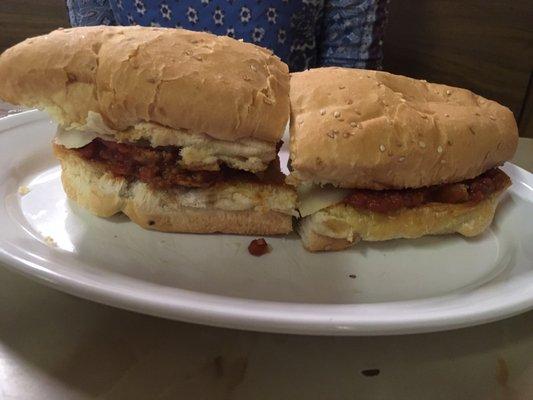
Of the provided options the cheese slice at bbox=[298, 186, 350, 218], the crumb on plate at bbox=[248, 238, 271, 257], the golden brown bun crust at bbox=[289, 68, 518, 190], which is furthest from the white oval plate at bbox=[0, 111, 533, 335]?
the golden brown bun crust at bbox=[289, 68, 518, 190]

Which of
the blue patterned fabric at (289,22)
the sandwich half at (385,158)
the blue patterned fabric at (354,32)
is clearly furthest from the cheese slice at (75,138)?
the blue patterned fabric at (354,32)

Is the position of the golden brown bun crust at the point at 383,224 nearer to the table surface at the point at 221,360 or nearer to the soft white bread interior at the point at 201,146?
the soft white bread interior at the point at 201,146

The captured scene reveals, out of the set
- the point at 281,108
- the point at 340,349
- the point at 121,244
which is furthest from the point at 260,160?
the point at 340,349

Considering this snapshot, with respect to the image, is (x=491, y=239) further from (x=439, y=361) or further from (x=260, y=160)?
(x=260, y=160)

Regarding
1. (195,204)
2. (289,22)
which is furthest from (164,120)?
(289,22)

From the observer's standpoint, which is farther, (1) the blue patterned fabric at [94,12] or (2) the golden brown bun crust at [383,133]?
(1) the blue patterned fabric at [94,12]

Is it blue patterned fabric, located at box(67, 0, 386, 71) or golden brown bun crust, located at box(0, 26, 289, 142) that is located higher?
golden brown bun crust, located at box(0, 26, 289, 142)

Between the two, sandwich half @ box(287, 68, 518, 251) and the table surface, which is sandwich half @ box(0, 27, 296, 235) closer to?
sandwich half @ box(287, 68, 518, 251)

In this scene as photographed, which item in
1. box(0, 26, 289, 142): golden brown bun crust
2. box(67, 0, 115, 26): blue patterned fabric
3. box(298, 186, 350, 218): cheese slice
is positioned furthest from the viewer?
box(67, 0, 115, 26): blue patterned fabric
